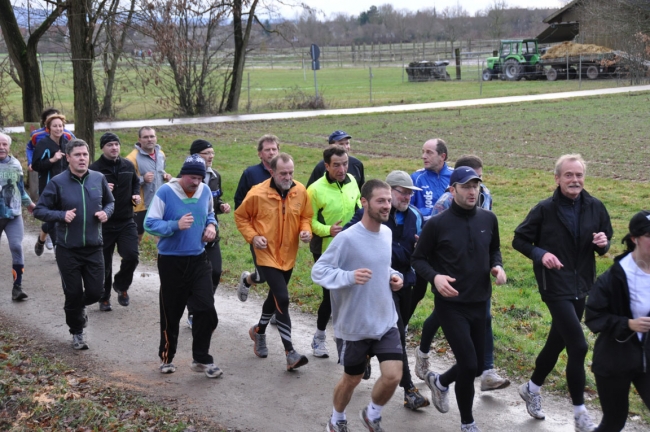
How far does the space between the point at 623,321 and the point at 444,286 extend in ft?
4.08

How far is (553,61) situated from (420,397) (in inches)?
1811

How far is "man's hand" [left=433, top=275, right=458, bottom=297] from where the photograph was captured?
556 centimetres

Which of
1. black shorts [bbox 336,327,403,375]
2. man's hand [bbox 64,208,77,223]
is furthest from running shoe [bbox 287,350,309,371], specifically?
man's hand [bbox 64,208,77,223]

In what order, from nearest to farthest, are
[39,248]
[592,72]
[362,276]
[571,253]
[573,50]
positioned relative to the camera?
1. [362,276]
2. [571,253]
3. [39,248]
4. [592,72]
5. [573,50]

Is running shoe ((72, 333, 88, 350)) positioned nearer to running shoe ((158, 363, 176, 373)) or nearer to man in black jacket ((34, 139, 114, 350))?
man in black jacket ((34, 139, 114, 350))

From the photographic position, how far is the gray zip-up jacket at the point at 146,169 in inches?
384

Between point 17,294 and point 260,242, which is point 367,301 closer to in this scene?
point 260,242

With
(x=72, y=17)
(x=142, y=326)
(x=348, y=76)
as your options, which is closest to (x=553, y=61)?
(x=348, y=76)

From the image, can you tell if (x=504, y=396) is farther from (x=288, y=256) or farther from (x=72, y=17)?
(x=72, y=17)

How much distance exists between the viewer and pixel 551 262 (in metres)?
5.77

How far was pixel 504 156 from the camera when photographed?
19.7 metres

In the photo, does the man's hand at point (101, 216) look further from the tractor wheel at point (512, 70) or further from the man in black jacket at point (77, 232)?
the tractor wheel at point (512, 70)

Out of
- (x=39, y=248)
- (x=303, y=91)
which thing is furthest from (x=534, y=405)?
(x=303, y=91)

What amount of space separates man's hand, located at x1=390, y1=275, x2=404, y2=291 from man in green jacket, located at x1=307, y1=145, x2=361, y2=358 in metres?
1.55
